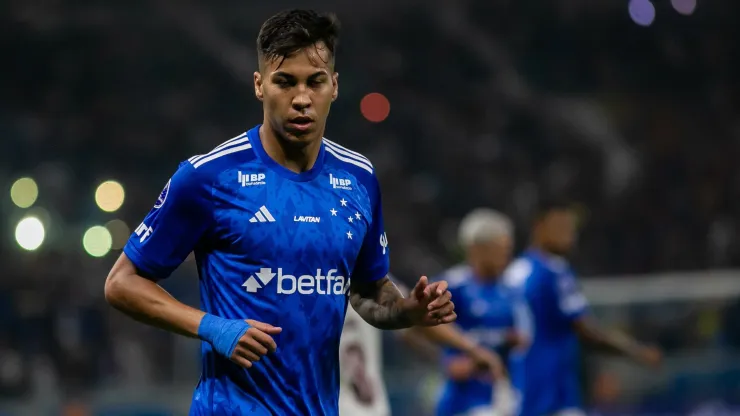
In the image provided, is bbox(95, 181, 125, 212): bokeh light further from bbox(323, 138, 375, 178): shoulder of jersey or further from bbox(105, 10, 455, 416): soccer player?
bbox(105, 10, 455, 416): soccer player

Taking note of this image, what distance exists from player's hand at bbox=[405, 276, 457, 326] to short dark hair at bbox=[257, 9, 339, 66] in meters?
0.78

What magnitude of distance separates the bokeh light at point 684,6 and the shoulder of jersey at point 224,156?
14.9m

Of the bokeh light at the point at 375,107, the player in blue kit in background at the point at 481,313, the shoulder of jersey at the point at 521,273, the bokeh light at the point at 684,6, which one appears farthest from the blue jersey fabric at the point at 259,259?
the bokeh light at the point at 684,6

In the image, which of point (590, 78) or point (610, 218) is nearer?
point (610, 218)

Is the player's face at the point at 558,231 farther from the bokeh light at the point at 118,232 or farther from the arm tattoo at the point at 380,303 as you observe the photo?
the bokeh light at the point at 118,232

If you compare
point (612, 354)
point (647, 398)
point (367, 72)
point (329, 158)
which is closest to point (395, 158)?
point (367, 72)

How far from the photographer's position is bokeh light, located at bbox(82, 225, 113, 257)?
14.4 metres

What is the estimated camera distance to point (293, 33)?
342 cm

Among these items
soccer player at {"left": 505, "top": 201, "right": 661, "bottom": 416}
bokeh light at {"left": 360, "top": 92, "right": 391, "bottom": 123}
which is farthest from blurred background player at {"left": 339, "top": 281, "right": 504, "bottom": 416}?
bokeh light at {"left": 360, "top": 92, "right": 391, "bottom": 123}

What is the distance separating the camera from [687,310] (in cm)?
1309

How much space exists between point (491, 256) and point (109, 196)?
8.54 meters

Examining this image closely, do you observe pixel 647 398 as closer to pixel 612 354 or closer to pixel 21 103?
pixel 612 354

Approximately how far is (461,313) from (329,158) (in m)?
4.49

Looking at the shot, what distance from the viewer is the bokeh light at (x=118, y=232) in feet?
47.5
